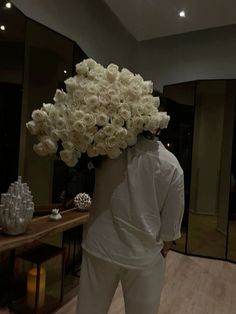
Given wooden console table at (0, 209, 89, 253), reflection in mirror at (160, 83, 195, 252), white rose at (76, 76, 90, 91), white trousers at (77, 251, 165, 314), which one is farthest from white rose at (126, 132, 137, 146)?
reflection in mirror at (160, 83, 195, 252)

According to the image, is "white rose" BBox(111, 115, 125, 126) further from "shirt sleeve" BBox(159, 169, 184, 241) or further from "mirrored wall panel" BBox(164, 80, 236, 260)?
"mirrored wall panel" BBox(164, 80, 236, 260)

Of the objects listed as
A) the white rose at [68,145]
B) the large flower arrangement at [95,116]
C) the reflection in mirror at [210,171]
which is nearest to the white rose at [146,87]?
the large flower arrangement at [95,116]

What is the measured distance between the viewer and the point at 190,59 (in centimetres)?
460

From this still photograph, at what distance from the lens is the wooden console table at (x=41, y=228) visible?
184 cm

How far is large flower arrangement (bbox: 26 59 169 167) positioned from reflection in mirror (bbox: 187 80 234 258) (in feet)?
10.2

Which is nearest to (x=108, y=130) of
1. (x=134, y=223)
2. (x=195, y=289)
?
(x=134, y=223)

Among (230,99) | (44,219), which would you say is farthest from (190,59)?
(44,219)

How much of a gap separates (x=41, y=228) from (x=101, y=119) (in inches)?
54.9

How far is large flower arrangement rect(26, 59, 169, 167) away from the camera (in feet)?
3.50

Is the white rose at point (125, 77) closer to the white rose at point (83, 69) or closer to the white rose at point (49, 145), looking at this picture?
the white rose at point (83, 69)

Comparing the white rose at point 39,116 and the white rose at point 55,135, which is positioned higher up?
the white rose at point 39,116

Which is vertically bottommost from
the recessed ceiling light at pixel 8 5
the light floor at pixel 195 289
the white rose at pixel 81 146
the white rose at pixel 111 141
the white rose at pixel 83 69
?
the light floor at pixel 195 289

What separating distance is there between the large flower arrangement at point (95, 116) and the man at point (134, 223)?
0.09 meters

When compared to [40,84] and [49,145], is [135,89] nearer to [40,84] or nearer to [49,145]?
[49,145]
